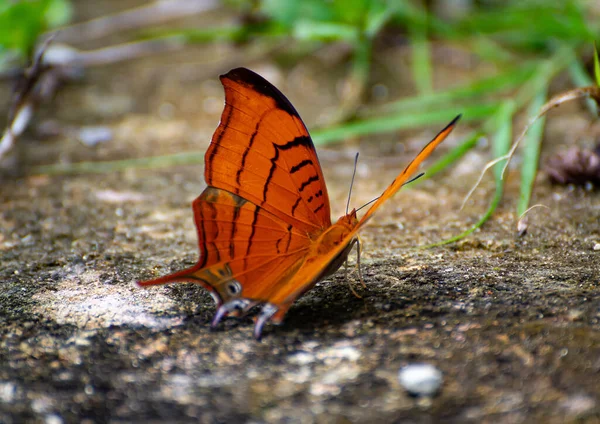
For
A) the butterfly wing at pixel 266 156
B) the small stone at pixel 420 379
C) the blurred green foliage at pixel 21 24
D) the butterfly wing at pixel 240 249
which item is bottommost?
the small stone at pixel 420 379

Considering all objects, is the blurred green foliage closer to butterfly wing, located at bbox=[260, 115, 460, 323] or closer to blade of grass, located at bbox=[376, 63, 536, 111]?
blade of grass, located at bbox=[376, 63, 536, 111]

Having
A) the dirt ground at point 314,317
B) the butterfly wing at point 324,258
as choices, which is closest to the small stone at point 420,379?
the dirt ground at point 314,317

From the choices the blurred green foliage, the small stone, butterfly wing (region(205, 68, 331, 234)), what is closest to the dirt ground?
the small stone

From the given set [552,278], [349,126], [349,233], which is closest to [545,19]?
[349,126]

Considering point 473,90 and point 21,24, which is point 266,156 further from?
point 21,24

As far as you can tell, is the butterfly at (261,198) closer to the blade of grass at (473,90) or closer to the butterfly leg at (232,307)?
the butterfly leg at (232,307)
